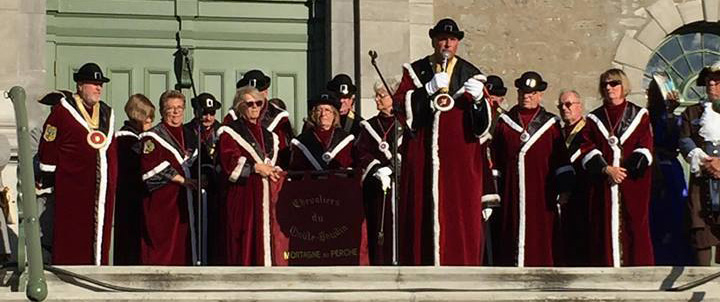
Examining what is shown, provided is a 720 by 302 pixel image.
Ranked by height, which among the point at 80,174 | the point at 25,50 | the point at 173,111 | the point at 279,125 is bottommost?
the point at 80,174

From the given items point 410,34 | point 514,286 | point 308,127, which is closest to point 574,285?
point 514,286

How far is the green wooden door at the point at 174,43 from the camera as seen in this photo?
52.6 ft

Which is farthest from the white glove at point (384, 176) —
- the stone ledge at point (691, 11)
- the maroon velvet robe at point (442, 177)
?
the stone ledge at point (691, 11)

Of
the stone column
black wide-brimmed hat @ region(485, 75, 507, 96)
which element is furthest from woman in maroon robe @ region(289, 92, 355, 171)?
the stone column

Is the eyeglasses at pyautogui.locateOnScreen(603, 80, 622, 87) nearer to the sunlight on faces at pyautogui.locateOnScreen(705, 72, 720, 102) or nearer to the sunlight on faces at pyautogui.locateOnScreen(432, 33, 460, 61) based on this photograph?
the sunlight on faces at pyautogui.locateOnScreen(705, 72, 720, 102)

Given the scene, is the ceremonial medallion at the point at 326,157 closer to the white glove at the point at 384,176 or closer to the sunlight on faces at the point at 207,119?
the white glove at the point at 384,176

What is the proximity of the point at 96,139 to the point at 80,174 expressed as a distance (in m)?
0.27

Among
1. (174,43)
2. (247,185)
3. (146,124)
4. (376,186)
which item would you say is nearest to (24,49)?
(174,43)

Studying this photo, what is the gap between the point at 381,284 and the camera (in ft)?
36.8

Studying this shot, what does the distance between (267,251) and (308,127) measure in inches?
42.5

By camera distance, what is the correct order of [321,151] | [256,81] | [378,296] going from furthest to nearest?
[256,81], [321,151], [378,296]

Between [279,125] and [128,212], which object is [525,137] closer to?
[279,125]

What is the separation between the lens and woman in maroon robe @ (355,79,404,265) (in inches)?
516

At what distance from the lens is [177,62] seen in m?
16.2
